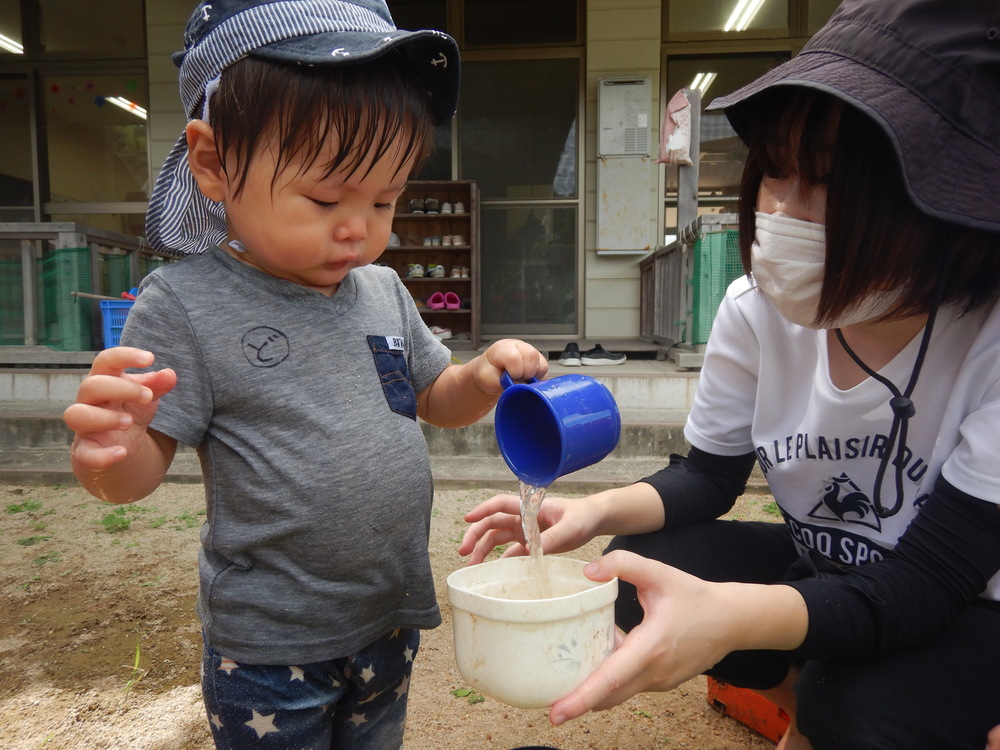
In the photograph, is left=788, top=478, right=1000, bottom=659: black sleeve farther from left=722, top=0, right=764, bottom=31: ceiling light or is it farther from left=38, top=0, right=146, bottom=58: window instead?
left=38, top=0, right=146, bottom=58: window

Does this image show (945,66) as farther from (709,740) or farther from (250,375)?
(709,740)

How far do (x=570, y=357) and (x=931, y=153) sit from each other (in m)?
4.65

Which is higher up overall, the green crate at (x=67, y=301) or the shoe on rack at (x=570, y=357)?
the green crate at (x=67, y=301)

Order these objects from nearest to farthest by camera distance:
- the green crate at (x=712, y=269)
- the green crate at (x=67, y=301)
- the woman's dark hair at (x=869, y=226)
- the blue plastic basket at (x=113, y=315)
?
1. the woman's dark hair at (x=869, y=226)
2. the green crate at (x=712, y=269)
3. the blue plastic basket at (x=113, y=315)
4. the green crate at (x=67, y=301)

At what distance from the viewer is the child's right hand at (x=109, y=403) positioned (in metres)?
0.93

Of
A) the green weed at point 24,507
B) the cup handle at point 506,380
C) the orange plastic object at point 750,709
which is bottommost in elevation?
the green weed at point 24,507

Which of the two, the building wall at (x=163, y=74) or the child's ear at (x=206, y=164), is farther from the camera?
the building wall at (x=163, y=74)

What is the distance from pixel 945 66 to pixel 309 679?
1.30 meters

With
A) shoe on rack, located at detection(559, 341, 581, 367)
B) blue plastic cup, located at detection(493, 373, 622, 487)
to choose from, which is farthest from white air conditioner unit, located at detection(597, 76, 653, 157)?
blue plastic cup, located at detection(493, 373, 622, 487)

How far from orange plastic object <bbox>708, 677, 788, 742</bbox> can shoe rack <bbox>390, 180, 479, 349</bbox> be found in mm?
4823

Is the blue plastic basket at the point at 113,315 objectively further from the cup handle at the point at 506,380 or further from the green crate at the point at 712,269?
the cup handle at the point at 506,380

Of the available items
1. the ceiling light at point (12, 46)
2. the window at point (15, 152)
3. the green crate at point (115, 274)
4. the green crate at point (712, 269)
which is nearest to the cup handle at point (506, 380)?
the green crate at point (712, 269)

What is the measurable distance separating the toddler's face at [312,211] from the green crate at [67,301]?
463cm

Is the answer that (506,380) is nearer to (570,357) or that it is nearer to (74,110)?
(570,357)
